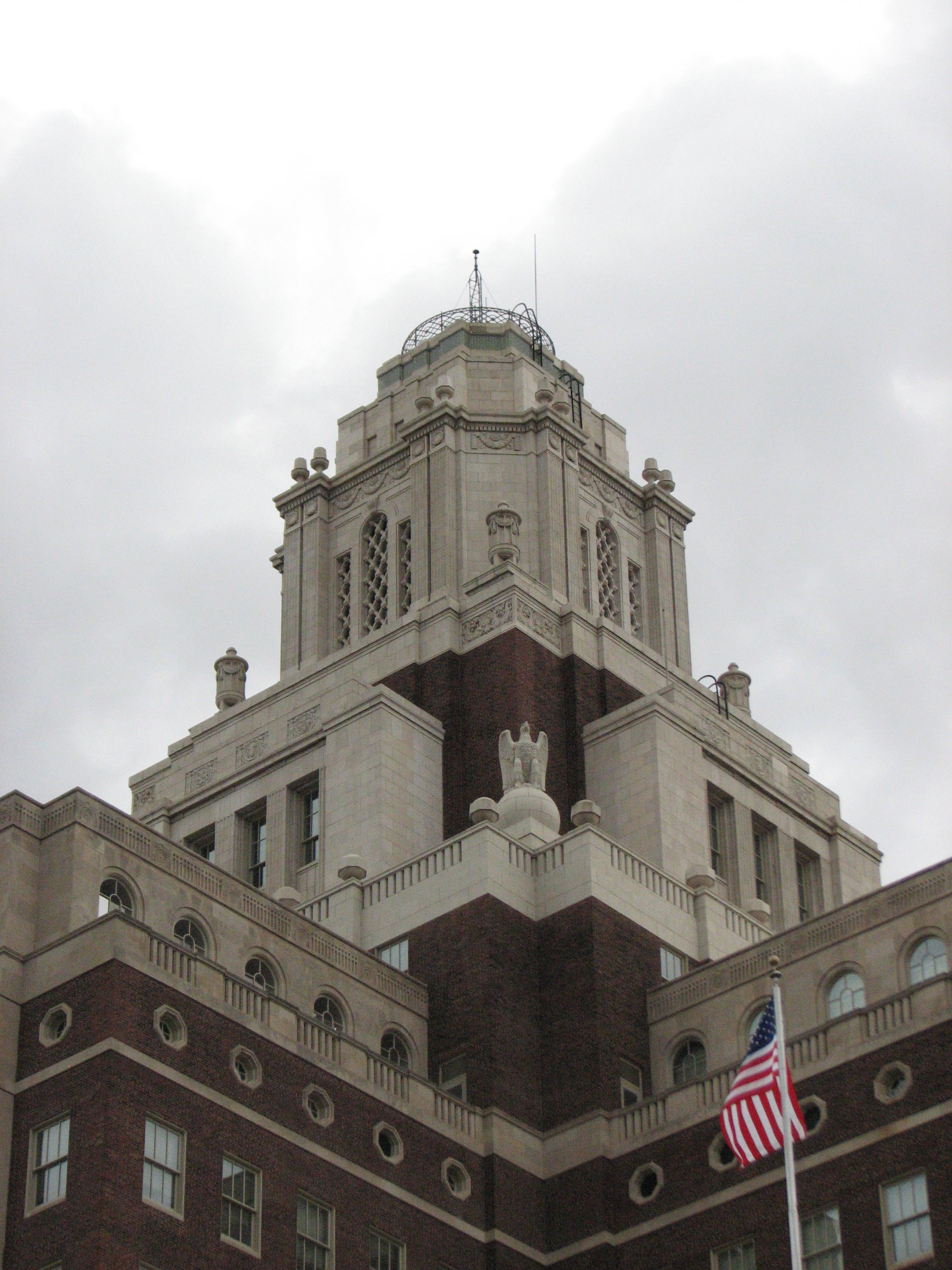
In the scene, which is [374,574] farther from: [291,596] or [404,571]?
[291,596]

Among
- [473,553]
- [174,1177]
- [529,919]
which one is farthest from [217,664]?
[174,1177]

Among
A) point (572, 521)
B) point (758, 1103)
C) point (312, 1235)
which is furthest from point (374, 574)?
point (758, 1103)

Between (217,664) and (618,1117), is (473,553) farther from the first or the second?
(618,1117)

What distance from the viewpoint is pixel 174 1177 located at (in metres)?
64.1

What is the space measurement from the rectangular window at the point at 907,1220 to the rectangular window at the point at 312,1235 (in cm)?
1354

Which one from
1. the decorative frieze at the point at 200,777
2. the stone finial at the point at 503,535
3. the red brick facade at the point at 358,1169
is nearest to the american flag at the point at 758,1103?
the red brick facade at the point at 358,1169

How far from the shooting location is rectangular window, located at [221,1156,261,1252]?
6481 centimetres

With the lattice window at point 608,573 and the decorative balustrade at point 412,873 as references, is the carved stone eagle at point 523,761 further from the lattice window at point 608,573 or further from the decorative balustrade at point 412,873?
the lattice window at point 608,573

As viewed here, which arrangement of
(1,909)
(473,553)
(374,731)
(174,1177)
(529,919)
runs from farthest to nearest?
(473,553) < (374,731) < (529,919) < (1,909) < (174,1177)

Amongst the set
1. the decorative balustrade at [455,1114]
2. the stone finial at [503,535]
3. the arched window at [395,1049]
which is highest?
the stone finial at [503,535]

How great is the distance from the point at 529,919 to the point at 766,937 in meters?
8.14

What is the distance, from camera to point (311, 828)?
3595 inches

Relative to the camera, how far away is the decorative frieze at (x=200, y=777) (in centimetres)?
9581

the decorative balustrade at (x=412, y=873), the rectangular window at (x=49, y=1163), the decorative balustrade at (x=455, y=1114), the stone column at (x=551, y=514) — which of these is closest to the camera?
the rectangular window at (x=49, y=1163)
